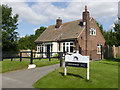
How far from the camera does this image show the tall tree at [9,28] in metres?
28.7

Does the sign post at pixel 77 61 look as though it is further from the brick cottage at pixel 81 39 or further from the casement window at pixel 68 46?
the casement window at pixel 68 46

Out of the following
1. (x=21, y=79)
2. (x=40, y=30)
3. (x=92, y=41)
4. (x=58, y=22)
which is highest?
(x=40, y=30)

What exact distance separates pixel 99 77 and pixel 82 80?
1.11 metres

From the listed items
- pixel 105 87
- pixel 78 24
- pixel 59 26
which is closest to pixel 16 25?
pixel 59 26

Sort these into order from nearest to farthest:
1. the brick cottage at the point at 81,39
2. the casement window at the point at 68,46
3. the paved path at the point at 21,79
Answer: the paved path at the point at 21,79, the brick cottage at the point at 81,39, the casement window at the point at 68,46

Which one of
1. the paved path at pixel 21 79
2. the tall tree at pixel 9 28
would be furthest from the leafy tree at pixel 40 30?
the paved path at pixel 21 79

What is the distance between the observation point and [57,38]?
25562 millimetres

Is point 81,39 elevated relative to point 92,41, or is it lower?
elevated

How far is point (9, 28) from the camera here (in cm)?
2981

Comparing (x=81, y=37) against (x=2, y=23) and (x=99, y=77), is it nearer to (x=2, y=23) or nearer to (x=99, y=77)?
(x=99, y=77)

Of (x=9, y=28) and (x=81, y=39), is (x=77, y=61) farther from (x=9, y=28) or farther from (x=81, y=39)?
(x=9, y=28)

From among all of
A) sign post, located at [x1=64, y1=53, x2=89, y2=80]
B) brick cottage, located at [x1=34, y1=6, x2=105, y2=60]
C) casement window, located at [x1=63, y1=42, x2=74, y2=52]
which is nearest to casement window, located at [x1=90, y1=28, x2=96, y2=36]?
brick cottage, located at [x1=34, y1=6, x2=105, y2=60]

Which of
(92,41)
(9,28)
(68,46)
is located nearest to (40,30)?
(9,28)

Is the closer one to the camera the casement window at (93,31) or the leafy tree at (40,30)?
the casement window at (93,31)
